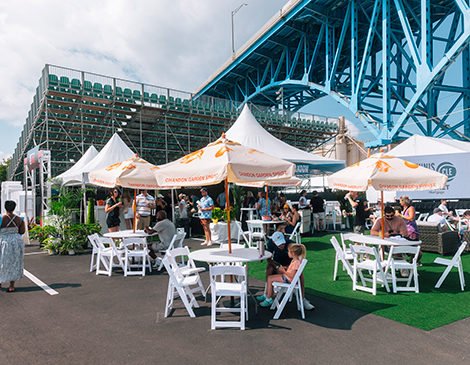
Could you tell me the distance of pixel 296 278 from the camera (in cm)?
415

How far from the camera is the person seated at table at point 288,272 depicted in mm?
4406

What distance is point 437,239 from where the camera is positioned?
8.21 meters

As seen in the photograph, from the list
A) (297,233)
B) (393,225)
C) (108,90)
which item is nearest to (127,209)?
(297,233)

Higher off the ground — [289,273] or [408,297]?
[289,273]

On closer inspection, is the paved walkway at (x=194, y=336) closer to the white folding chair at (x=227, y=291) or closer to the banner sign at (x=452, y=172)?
the white folding chair at (x=227, y=291)

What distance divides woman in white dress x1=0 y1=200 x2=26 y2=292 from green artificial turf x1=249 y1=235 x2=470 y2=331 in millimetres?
4287

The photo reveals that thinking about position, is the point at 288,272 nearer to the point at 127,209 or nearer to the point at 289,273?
the point at 289,273

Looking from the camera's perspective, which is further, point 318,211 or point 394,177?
point 318,211

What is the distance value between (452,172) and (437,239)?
577 cm

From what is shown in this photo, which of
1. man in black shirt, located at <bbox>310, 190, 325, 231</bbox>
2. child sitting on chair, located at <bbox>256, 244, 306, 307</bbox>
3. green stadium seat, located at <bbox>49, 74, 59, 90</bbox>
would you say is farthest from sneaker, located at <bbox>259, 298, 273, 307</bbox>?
green stadium seat, located at <bbox>49, 74, 59, 90</bbox>

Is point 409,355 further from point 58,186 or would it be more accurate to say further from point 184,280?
point 58,186

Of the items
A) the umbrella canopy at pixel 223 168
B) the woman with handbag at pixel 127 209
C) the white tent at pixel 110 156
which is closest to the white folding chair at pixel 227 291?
the umbrella canopy at pixel 223 168

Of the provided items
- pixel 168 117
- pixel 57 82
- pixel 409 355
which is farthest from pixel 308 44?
pixel 409 355

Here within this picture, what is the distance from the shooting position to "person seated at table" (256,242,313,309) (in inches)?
173
